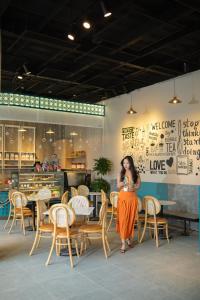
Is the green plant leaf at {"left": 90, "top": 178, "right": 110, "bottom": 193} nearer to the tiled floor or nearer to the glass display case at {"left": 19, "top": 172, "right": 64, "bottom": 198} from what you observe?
the glass display case at {"left": 19, "top": 172, "right": 64, "bottom": 198}

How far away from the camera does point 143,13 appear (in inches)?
191

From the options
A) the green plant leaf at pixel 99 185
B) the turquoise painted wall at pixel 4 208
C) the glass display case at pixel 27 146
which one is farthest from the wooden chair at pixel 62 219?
the glass display case at pixel 27 146

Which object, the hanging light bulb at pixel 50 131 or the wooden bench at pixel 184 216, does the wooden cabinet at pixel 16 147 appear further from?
the wooden bench at pixel 184 216

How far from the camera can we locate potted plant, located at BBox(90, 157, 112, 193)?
10.0 m

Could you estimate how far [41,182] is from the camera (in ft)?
29.9

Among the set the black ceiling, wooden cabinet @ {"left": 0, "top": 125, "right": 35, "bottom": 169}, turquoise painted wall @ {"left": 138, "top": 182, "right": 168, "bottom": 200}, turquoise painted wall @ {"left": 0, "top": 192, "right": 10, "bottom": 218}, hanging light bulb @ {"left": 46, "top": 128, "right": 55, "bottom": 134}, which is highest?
the black ceiling

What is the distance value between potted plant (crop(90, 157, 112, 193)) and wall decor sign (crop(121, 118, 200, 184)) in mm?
915

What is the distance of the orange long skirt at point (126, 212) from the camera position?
226 inches

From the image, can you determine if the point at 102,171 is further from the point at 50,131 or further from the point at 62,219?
the point at 62,219

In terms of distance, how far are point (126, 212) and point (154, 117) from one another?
150 inches

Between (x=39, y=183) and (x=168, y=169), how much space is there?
147 inches

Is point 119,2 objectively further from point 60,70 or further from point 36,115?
point 36,115

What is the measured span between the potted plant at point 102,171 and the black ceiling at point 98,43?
251cm

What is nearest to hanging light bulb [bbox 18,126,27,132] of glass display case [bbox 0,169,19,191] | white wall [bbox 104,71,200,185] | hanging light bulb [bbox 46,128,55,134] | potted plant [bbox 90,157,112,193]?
hanging light bulb [bbox 46,128,55,134]
